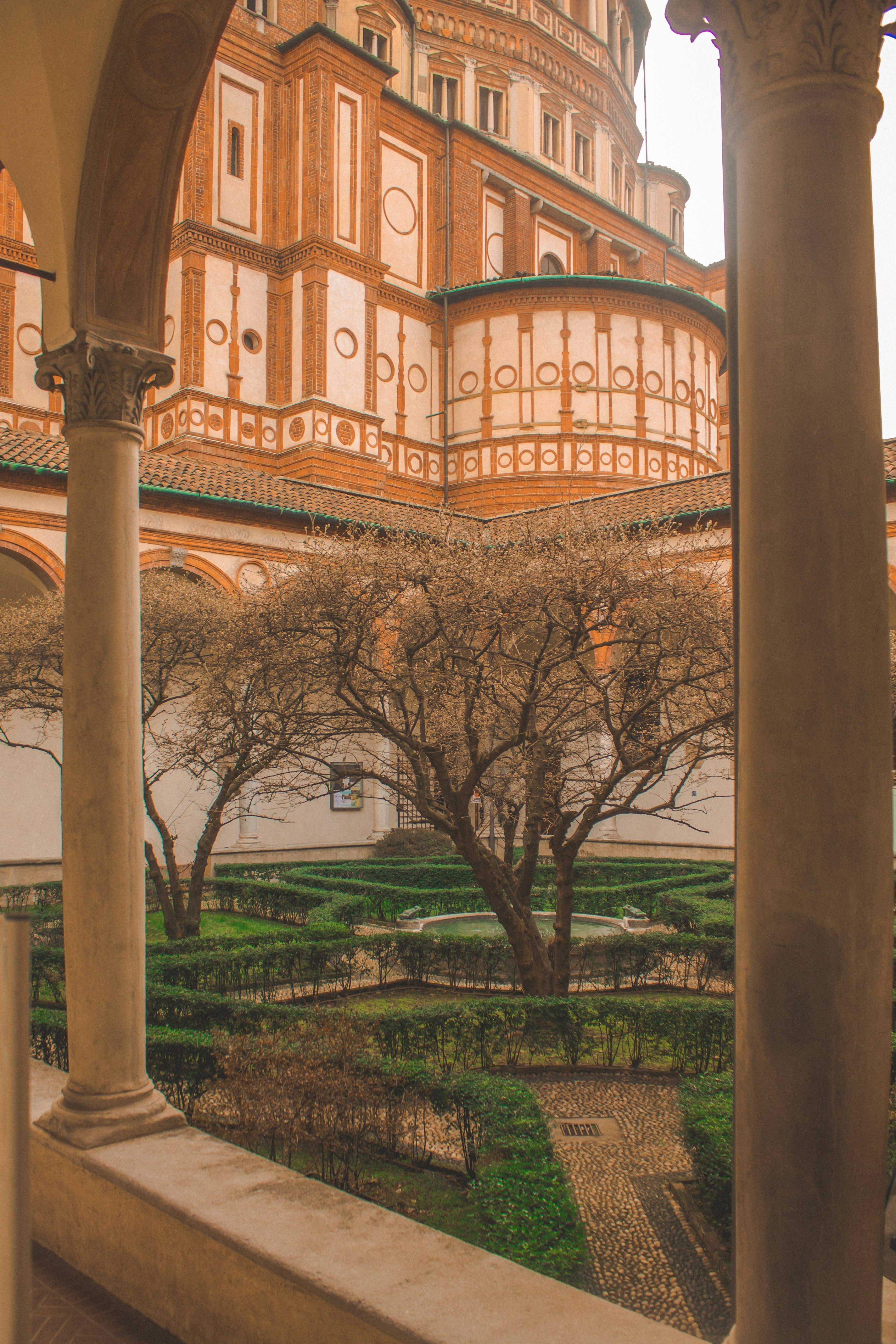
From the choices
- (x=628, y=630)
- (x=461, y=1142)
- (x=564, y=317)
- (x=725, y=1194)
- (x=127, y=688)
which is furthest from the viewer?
(x=564, y=317)

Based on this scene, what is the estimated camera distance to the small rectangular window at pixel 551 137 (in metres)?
30.6

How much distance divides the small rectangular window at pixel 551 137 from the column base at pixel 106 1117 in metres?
32.0

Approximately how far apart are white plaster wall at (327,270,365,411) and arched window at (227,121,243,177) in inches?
114

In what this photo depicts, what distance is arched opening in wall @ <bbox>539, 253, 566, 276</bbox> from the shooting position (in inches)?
1108

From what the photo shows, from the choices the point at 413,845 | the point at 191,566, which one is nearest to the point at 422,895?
the point at 413,845

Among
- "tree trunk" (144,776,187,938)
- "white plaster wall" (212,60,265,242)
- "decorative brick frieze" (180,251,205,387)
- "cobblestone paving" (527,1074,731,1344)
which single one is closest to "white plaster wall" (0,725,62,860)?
"tree trunk" (144,776,187,938)

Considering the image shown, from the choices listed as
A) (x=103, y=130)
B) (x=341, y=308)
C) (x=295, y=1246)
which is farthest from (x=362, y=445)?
(x=295, y=1246)

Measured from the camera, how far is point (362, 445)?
22438mm

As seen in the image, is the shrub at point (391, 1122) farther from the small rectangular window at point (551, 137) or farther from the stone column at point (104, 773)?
the small rectangular window at point (551, 137)

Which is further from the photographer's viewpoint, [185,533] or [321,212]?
[321,212]

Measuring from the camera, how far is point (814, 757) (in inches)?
70.6

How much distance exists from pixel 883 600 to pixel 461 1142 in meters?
4.19

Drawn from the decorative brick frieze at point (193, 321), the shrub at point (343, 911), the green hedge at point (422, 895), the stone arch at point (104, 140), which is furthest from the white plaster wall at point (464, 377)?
the stone arch at point (104, 140)

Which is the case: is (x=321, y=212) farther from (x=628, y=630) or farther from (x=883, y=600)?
(x=883, y=600)
